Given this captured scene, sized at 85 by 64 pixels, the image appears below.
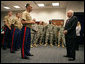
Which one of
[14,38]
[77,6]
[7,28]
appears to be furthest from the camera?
[77,6]

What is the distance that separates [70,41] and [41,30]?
3.45 metres

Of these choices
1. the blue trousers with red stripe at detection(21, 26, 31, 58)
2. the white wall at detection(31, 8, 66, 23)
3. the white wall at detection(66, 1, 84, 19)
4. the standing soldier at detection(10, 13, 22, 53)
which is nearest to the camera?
the blue trousers with red stripe at detection(21, 26, 31, 58)

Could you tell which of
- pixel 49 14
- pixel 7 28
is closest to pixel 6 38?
pixel 7 28

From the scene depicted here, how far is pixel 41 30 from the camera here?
6.90m

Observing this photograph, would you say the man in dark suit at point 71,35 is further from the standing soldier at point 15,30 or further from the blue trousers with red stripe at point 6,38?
the blue trousers with red stripe at point 6,38

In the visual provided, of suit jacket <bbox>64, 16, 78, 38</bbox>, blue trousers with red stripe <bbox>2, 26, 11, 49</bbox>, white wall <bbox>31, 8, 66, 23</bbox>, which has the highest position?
white wall <bbox>31, 8, 66, 23</bbox>

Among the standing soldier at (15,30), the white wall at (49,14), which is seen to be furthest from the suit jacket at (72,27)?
the white wall at (49,14)

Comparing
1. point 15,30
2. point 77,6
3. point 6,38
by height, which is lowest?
point 6,38

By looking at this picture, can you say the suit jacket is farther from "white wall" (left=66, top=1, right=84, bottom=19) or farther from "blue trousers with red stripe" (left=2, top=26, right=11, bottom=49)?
"white wall" (left=66, top=1, right=84, bottom=19)

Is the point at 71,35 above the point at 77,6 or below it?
below

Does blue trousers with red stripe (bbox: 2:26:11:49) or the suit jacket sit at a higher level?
the suit jacket

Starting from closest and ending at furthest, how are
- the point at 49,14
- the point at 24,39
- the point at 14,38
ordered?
1. the point at 24,39
2. the point at 14,38
3. the point at 49,14

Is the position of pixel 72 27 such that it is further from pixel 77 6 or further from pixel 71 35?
pixel 77 6

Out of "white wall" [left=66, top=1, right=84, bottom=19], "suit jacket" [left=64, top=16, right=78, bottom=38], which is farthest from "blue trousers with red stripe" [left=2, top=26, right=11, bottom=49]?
"white wall" [left=66, top=1, right=84, bottom=19]
